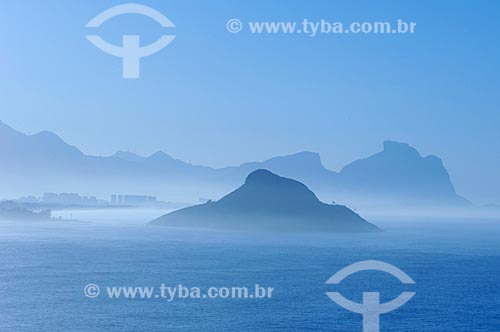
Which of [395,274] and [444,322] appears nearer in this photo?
[444,322]

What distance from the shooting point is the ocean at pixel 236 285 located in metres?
50.7

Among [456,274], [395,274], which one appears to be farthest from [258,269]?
[456,274]

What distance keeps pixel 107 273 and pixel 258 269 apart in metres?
21.2

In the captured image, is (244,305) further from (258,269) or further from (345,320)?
(258,269)

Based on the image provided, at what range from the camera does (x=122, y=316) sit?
173 ft

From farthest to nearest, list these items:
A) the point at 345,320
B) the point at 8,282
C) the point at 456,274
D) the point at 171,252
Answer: the point at 171,252 < the point at 456,274 < the point at 8,282 < the point at 345,320

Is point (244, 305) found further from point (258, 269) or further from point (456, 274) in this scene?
point (456, 274)

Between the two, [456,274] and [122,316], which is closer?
[122,316]

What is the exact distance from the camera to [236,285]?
71938 millimetres

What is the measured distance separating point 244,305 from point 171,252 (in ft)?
193

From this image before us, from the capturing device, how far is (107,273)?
82875mm

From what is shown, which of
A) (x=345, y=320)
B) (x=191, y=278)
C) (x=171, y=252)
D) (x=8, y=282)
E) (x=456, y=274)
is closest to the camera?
(x=345, y=320)

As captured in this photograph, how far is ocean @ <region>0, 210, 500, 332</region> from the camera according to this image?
166 feet

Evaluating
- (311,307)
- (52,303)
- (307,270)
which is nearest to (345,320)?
(311,307)
